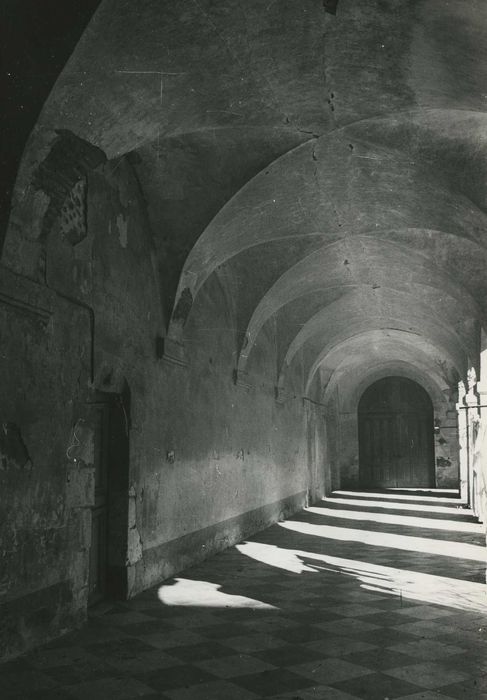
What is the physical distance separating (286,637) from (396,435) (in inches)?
829

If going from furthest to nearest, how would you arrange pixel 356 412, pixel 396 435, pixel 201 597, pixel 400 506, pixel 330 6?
pixel 356 412
pixel 396 435
pixel 400 506
pixel 201 597
pixel 330 6

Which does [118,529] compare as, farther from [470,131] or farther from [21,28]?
[470,131]

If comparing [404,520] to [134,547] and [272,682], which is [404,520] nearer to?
[134,547]

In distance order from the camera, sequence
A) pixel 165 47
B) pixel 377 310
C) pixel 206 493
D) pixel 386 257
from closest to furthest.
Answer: pixel 165 47 < pixel 206 493 < pixel 386 257 < pixel 377 310

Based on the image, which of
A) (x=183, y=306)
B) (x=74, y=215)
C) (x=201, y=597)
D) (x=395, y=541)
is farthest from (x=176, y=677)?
(x=395, y=541)

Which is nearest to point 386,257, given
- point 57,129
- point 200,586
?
point 200,586


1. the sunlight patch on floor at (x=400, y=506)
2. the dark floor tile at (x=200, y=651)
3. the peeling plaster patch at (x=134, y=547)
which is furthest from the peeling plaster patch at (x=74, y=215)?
the sunlight patch on floor at (x=400, y=506)

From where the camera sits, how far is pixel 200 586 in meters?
7.55

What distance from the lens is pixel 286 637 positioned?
5.46 meters

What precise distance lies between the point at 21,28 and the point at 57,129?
0.73m

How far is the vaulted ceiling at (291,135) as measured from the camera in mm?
4910

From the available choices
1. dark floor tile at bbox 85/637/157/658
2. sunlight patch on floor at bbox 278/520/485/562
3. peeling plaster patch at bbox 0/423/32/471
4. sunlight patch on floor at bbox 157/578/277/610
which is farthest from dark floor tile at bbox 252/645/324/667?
sunlight patch on floor at bbox 278/520/485/562

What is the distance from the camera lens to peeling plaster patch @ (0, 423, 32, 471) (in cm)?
487

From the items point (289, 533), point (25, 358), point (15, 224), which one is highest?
point (15, 224)
